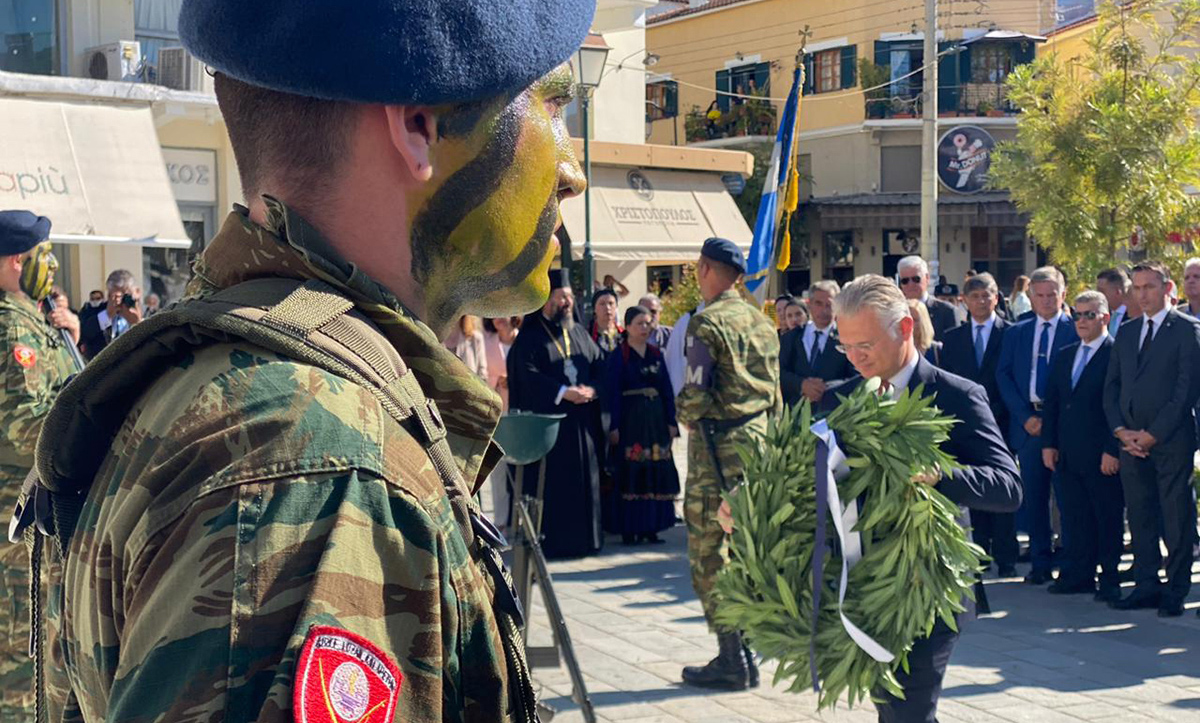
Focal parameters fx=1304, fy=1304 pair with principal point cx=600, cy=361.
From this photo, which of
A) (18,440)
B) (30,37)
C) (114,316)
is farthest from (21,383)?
(30,37)

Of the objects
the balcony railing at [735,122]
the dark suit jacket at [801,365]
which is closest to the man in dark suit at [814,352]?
the dark suit jacket at [801,365]

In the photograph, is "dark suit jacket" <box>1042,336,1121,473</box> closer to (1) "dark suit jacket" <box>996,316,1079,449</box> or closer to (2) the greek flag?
(1) "dark suit jacket" <box>996,316,1079,449</box>

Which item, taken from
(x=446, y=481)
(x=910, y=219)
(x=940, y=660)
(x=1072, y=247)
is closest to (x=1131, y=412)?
(x=940, y=660)

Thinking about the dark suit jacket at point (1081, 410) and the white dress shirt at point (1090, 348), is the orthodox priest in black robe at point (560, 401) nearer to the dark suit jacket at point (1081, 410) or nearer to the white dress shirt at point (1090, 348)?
the dark suit jacket at point (1081, 410)

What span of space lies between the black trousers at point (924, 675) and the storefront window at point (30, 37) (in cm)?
1695

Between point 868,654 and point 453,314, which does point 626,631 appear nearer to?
point 868,654

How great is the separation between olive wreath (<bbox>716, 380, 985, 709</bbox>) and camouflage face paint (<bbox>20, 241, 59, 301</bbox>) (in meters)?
2.80

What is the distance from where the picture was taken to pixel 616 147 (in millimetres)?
24000

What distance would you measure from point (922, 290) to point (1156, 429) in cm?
305

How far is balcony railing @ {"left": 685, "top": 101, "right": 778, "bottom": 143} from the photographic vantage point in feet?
130

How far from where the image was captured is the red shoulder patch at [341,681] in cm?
106

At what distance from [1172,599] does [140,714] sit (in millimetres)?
8342

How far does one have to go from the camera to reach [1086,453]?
9148mm

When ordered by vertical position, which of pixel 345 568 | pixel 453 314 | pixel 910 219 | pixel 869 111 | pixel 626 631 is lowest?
pixel 626 631
